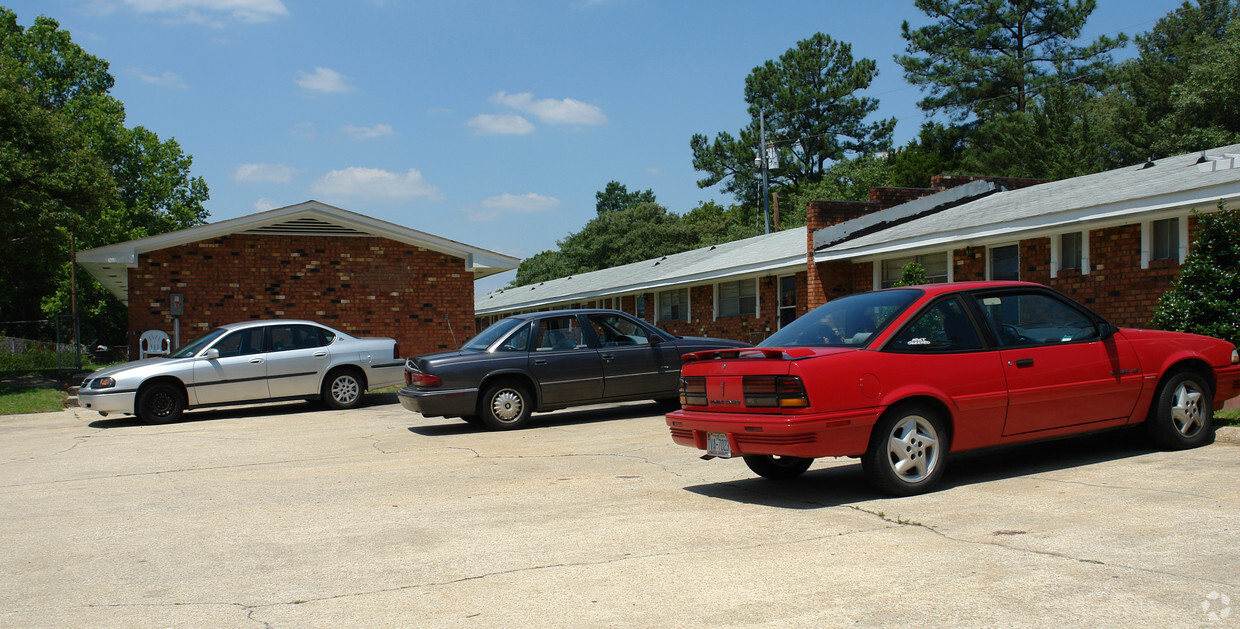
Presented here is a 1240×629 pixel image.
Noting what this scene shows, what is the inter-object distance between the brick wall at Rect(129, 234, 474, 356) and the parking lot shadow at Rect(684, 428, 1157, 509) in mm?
15386

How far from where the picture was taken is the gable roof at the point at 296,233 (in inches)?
800

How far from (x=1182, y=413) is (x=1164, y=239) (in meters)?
7.70

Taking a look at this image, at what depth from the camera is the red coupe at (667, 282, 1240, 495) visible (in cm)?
648

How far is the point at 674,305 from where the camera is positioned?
29812 millimetres

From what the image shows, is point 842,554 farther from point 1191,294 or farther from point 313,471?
point 1191,294

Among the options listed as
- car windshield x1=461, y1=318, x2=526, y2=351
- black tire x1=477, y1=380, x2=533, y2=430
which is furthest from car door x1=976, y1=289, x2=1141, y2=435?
car windshield x1=461, y1=318, x2=526, y2=351

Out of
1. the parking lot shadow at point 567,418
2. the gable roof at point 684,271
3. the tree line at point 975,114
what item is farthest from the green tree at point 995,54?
the parking lot shadow at point 567,418

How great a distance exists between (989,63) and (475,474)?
48306 mm

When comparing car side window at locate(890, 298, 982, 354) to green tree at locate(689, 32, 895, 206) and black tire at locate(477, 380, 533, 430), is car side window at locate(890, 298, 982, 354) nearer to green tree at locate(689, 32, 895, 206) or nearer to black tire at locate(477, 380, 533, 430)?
black tire at locate(477, 380, 533, 430)

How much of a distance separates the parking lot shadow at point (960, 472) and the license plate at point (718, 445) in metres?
0.34

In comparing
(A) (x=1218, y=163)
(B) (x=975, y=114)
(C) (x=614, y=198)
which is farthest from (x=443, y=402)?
(C) (x=614, y=198)

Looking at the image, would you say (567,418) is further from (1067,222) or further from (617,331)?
(1067,222)

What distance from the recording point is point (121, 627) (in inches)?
170

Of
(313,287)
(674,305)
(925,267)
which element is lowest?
(674,305)
